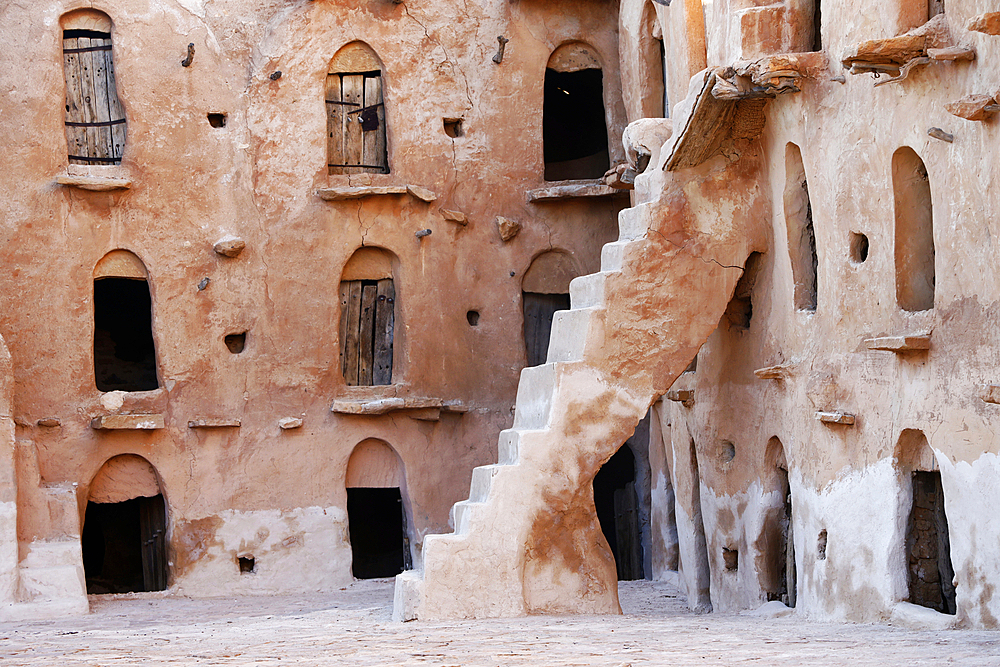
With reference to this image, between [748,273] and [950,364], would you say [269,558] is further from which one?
[950,364]

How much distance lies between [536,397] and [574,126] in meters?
10.8

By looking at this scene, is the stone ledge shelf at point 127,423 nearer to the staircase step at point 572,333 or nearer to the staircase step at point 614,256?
the staircase step at point 572,333

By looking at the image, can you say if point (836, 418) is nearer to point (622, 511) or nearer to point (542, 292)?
point (542, 292)

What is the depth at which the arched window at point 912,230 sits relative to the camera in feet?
29.2

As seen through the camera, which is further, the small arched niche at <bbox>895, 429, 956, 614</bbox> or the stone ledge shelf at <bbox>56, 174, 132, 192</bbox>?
the stone ledge shelf at <bbox>56, 174, 132, 192</bbox>

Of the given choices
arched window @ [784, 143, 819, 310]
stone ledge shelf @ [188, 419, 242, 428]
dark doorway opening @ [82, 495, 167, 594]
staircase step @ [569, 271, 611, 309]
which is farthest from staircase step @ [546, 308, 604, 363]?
dark doorway opening @ [82, 495, 167, 594]

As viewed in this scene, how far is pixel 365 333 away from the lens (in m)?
16.3

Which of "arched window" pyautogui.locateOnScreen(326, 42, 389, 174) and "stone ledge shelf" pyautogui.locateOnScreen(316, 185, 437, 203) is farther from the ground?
"arched window" pyautogui.locateOnScreen(326, 42, 389, 174)

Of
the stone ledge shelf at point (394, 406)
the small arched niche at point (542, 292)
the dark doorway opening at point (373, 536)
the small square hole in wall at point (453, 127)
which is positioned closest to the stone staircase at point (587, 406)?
the stone ledge shelf at point (394, 406)

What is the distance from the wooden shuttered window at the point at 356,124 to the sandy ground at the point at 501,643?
7.38 metres

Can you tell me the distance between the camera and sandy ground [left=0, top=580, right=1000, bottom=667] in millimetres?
6801

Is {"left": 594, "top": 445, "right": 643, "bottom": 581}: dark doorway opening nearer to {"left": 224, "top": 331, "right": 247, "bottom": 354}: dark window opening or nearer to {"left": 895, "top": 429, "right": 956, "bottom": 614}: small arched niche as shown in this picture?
{"left": 224, "top": 331, "right": 247, "bottom": 354}: dark window opening

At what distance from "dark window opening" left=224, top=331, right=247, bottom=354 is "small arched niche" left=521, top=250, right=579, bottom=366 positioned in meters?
4.03

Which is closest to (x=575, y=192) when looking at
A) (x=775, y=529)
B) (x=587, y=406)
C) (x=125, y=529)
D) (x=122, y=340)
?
(x=587, y=406)
